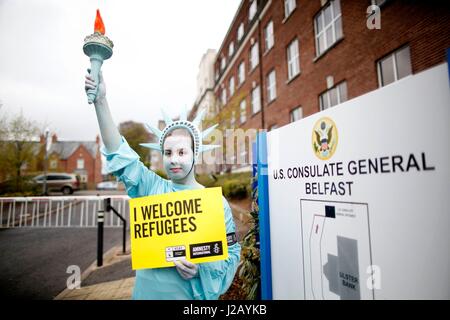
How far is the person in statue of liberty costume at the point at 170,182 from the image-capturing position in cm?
147

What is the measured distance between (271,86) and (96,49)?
11.6m

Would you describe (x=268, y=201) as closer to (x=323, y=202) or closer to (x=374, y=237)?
(x=323, y=202)

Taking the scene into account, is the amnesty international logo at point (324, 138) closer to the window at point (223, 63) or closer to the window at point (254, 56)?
the window at point (254, 56)

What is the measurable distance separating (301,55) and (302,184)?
909cm

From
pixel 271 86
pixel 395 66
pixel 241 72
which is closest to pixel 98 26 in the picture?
pixel 395 66

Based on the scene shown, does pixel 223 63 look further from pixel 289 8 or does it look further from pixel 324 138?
pixel 324 138

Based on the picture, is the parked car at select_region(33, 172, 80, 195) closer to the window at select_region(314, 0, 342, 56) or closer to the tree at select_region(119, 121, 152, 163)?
the tree at select_region(119, 121, 152, 163)

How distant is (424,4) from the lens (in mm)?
5066

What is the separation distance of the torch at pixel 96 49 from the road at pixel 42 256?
3238 millimetres

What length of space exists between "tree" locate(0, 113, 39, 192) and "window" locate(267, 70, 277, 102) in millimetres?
10606

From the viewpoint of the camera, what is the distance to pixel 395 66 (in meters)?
5.81

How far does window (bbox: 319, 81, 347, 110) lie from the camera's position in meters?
7.30
